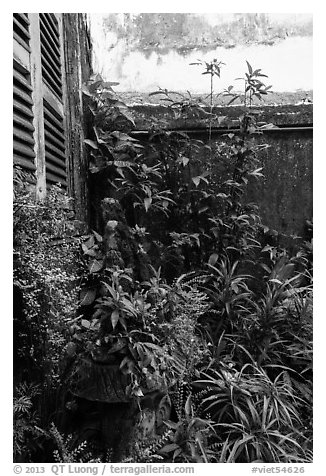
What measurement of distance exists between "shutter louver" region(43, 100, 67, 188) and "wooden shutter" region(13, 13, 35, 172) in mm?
295

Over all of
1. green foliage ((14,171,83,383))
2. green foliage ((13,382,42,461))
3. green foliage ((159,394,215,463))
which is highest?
green foliage ((14,171,83,383))

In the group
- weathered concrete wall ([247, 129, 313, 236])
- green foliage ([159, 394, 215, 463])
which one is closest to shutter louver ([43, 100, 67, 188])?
green foliage ([159, 394, 215, 463])

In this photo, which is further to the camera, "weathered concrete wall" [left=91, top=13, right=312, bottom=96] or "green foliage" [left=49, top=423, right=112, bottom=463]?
"weathered concrete wall" [left=91, top=13, right=312, bottom=96]

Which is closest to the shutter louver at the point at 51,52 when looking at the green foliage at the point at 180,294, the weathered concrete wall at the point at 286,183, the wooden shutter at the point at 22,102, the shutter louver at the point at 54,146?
the shutter louver at the point at 54,146

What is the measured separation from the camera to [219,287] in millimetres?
3203

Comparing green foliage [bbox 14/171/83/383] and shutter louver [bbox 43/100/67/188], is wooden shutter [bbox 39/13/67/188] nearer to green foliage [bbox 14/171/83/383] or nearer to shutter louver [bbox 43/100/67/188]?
shutter louver [bbox 43/100/67/188]

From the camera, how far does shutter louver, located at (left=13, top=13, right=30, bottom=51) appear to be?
195 centimetres

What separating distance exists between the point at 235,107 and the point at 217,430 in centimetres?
249

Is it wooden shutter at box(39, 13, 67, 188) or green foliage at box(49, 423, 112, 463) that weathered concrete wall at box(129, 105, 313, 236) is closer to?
wooden shutter at box(39, 13, 67, 188)

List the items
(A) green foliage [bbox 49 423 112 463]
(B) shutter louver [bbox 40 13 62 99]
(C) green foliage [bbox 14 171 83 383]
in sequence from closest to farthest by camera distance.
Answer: (C) green foliage [bbox 14 171 83 383] < (A) green foliage [bbox 49 423 112 463] < (B) shutter louver [bbox 40 13 62 99]

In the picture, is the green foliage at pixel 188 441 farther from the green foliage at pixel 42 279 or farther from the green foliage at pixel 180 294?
the green foliage at pixel 42 279

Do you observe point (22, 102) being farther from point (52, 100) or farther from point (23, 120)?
point (52, 100)

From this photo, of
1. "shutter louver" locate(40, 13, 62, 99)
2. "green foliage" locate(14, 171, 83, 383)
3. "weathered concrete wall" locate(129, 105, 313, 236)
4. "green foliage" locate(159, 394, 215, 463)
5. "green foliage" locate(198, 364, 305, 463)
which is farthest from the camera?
"weathered concrete wall" locate(129, 105, 313, 236)

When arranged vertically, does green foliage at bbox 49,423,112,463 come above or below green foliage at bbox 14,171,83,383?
below
